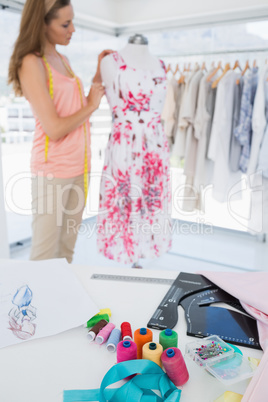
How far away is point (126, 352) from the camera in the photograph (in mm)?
625

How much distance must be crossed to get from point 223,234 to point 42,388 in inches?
108

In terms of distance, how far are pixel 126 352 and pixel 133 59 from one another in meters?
1.47

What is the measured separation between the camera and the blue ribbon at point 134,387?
564mm

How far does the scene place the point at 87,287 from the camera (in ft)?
3.00

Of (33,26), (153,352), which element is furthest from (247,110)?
(153,352)

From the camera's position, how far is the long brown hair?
143 cm

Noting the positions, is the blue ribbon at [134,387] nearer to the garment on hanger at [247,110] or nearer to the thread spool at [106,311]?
the thread spool at [106,311]

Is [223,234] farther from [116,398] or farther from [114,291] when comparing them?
[116,398]

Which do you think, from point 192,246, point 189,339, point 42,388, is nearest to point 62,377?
point 42,388

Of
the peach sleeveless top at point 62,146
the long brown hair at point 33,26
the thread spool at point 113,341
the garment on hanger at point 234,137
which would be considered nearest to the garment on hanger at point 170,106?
the garment on hanger at point 234,137

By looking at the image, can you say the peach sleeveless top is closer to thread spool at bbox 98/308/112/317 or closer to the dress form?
the dress form

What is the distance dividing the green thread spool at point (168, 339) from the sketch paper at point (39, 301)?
0.58 ft

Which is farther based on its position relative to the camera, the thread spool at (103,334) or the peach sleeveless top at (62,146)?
the peach sleeveless top at (62,146)

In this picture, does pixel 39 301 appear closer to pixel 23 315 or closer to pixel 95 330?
pixel 23 315
